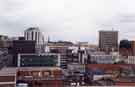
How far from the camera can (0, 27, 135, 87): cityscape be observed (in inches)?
608

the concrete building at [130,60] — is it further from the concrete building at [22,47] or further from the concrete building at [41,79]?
the concrete building at [41,79]

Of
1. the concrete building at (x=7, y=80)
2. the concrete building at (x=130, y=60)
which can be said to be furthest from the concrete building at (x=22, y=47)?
the concrete building at (x=7, y=80)

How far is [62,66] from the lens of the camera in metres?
29.1

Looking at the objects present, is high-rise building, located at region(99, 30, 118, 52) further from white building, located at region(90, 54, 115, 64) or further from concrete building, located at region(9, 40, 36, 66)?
concrete building, located at region(9, 40, 36, 66)

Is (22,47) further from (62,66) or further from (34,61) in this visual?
(34,61)

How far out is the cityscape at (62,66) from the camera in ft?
50.7

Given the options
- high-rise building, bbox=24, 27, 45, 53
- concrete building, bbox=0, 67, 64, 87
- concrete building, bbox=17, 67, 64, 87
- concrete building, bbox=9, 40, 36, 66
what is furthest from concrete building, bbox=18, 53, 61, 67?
high-rise building, bbox=24, 27, 45, 53

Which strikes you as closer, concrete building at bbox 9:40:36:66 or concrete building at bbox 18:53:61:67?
concrete building at bbox 18:53:61:67

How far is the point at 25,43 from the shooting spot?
29.3 metres

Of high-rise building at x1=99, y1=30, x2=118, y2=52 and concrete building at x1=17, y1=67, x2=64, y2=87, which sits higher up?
high-rise building at x1=99, y1=30, x2=118, y2=52

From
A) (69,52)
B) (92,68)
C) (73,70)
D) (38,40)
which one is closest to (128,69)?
(92,68)

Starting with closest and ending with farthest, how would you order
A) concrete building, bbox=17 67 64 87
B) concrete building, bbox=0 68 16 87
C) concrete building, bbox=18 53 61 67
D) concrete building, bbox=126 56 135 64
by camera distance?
concrete building, bbox=0 68 16 87 < concrete building, bbox=17 67 64 87 < concrete building, bbox=18 53 61 67 < concrete building, bbox=126 56 135 64

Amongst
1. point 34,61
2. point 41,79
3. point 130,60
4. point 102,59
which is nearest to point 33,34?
point 102,59

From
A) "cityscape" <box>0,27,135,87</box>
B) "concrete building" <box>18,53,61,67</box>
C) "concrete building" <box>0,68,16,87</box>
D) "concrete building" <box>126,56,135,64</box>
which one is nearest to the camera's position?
"concrete building" <box>0,68,16,87</box>
